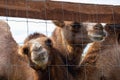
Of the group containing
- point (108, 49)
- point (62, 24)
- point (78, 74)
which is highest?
point (62, 24)

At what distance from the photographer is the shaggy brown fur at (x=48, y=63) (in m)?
4.21

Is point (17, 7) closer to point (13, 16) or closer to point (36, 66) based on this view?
point (13, 16)

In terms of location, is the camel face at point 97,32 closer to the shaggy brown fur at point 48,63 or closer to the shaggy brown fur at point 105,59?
the shaggy brown fur at point 105,59

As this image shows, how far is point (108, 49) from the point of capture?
5.11m

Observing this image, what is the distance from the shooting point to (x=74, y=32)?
16.7 feet

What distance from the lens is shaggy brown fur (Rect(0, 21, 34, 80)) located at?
4697mm

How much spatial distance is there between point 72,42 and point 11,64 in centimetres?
96

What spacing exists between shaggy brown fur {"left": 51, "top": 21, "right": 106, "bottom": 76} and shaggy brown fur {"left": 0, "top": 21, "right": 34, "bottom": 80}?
0.58 metres

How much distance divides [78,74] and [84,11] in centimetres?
111

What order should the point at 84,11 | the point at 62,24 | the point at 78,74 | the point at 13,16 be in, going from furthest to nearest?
the point at 62,24
the point at 78,74
the point at 84,11
the point at 13,16

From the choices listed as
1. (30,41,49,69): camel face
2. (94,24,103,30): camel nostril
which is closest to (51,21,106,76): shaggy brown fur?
(94,24,103,30): camel nostril

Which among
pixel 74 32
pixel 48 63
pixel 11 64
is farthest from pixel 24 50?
pixel 74 32

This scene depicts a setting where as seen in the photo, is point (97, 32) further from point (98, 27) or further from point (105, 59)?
point (105, 59)

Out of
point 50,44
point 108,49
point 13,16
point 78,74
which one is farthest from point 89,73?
point 13,16
